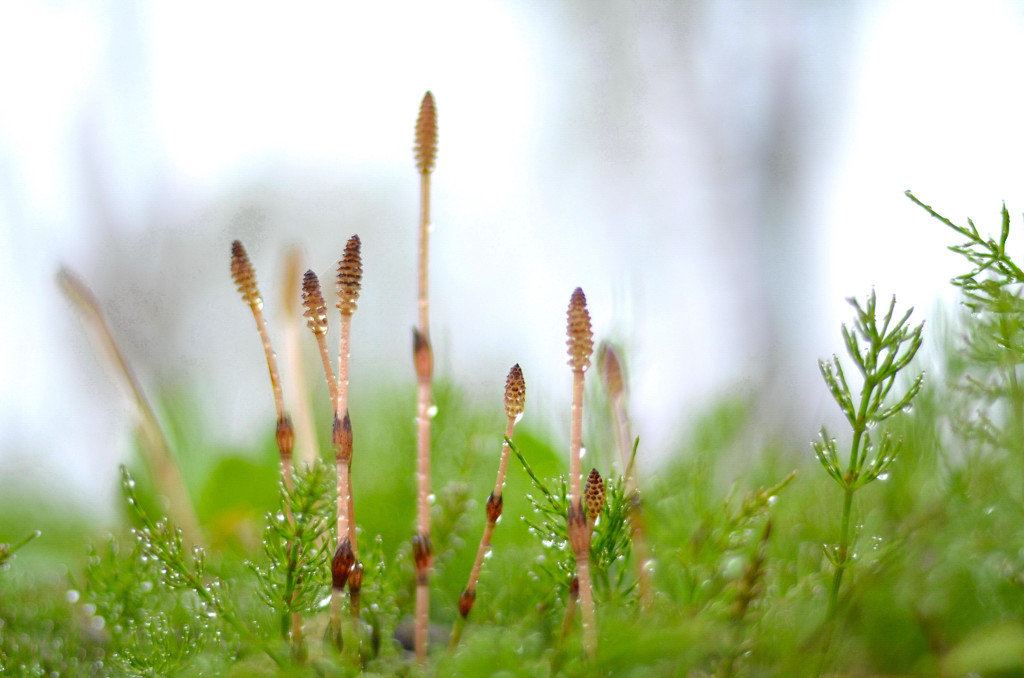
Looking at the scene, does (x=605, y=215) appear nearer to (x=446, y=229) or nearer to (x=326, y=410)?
(x=446, y=229)

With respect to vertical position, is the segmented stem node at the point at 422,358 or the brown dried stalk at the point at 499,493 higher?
the segmented stem node at the point at 422,358

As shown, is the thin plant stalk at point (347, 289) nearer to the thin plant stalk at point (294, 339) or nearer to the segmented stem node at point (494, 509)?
the segmented stem node at point (494, 509)

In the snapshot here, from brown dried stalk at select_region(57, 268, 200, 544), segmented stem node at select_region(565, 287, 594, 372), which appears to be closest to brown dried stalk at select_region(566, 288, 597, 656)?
segmented stem node at select_region(565, 287, 594, 372)

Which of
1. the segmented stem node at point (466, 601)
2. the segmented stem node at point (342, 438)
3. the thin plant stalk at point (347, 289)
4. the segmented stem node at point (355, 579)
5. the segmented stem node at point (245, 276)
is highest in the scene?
the segmented stem node at point (245, 276)

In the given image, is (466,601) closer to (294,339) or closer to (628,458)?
(628,458)

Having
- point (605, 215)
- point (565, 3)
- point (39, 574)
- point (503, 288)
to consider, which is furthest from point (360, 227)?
point (39, 574)

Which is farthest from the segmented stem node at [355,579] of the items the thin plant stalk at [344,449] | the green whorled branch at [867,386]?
the green whorled branch at [867,386]
